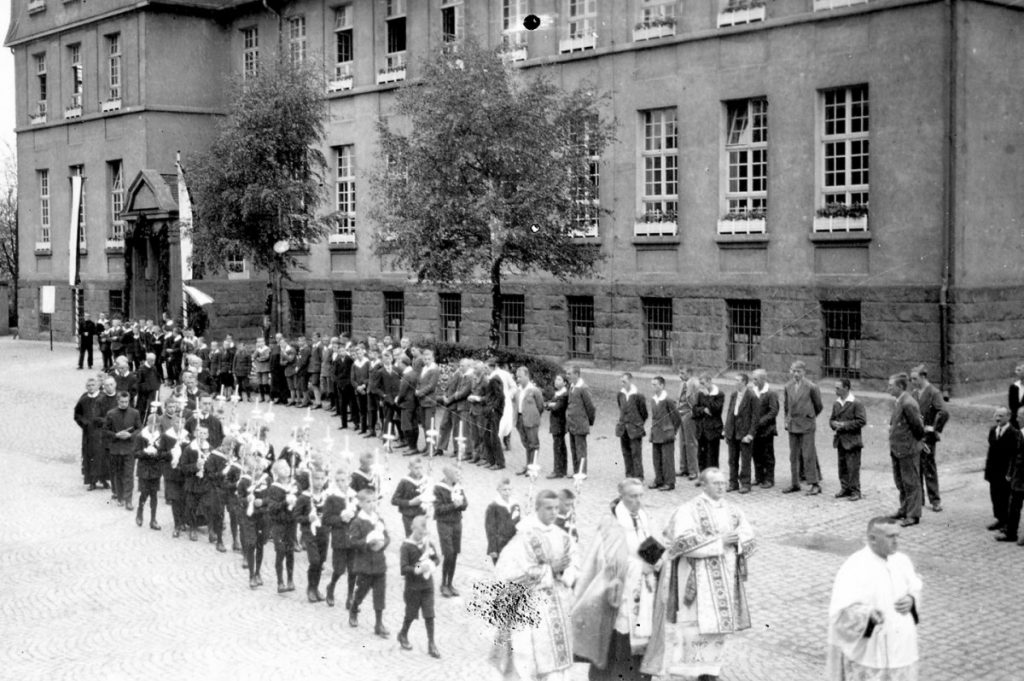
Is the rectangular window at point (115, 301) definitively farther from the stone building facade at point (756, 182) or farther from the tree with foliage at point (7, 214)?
the tree with foliage at point (7, 214)

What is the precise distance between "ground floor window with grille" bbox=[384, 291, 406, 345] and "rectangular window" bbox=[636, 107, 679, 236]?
9680 mm

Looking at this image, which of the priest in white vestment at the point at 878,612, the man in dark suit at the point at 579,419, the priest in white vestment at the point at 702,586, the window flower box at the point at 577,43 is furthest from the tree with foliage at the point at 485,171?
the priest in white vestment at the point at 878,612

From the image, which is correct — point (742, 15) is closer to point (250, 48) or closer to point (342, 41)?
point (342, 41)

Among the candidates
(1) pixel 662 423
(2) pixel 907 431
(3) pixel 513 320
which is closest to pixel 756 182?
(3) pixel 513 320

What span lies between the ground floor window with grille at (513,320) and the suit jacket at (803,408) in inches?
591

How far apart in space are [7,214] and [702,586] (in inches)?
2972

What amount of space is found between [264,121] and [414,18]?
5.79m

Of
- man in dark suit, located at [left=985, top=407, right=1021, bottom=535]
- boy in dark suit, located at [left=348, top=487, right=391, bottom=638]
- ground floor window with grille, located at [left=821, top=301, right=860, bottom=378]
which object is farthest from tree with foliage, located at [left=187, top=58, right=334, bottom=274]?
boy in dark suit, located at [left=348, top=487, right=391, bottom=638]

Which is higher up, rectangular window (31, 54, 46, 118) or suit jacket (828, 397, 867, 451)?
rectangular window (31, 54, 46, 118)

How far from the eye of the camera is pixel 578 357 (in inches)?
1213

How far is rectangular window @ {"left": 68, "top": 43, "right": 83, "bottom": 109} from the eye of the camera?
46.4 meters

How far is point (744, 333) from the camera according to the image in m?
27.3

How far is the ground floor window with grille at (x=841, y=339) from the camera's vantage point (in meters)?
25.2

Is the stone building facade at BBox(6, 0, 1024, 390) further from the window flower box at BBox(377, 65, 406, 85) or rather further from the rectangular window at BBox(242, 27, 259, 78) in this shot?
the rectangular window at BBox(242, 27, 259, 78)
